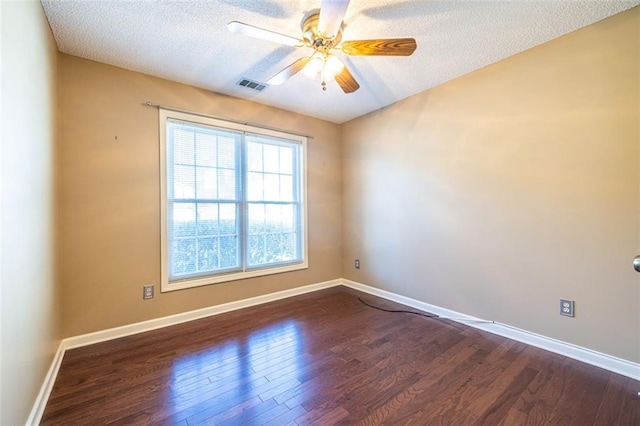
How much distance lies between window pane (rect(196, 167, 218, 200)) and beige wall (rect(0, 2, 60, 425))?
3.87 ft

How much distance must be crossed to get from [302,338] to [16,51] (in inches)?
104

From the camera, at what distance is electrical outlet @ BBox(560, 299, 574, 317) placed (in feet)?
7.00

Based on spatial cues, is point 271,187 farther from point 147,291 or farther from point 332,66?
point 332,66

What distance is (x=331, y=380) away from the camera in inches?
73.9

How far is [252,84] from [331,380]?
287 centimetres

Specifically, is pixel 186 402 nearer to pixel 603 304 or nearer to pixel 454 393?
pixel 454 393

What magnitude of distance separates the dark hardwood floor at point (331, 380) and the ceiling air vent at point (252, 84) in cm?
254

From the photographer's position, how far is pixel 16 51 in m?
1.33

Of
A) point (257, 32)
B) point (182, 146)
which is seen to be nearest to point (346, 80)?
point (257, 32)

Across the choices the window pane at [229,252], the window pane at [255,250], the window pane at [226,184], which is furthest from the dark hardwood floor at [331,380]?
the window pane at [226,184]

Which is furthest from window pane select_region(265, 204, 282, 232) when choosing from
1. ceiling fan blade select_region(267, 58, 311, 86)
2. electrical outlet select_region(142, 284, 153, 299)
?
ceiling fan blade select_region(267, 58, 311, 86)

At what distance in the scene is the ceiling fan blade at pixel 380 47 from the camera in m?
1.72

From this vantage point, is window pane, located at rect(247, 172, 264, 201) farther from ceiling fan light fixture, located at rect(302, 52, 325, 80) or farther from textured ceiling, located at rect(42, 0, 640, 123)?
ceiling fan light fixture, located at rect(302, 52, 325, 80)

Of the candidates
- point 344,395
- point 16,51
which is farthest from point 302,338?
point 16,51
